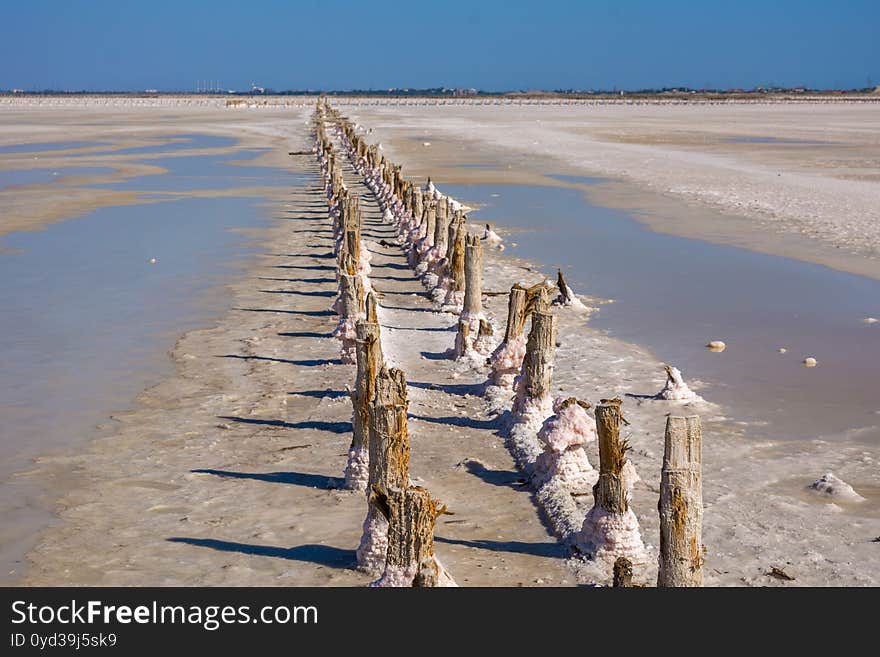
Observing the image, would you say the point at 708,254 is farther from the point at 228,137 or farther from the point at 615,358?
the point at 228,137

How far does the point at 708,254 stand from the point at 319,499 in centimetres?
1325

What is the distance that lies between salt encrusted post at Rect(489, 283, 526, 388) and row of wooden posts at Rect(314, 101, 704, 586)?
1 centimetres

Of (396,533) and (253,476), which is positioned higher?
(396,533)

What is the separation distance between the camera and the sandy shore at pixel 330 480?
286 inches

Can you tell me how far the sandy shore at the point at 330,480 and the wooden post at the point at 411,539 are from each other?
0.90m

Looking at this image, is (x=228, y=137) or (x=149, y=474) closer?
(x=149, y=474)

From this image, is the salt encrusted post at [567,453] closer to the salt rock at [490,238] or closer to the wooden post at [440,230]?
the wooden post at [440,230]

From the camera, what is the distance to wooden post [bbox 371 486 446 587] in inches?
241

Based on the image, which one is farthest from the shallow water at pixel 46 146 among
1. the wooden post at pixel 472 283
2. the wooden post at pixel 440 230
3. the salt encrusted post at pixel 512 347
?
the salt encrusted post at pixel 512 347

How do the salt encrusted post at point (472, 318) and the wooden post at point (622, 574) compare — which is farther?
the salt encrusted post at point (472, 318)
